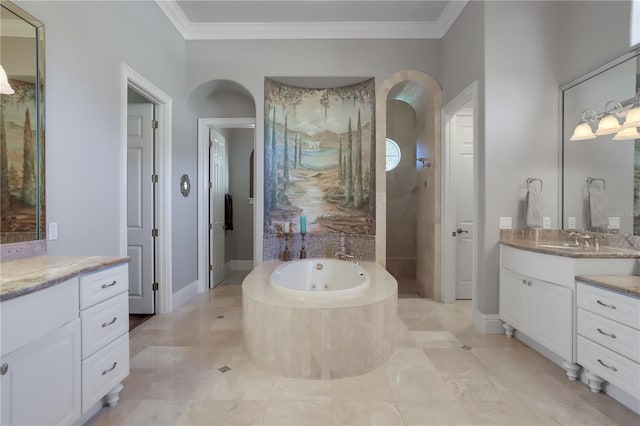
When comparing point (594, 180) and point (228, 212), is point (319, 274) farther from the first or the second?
point (594, 180)

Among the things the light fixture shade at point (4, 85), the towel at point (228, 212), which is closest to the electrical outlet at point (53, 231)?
the light fixture shade at point (4, 85)

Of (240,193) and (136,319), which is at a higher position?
(240,193)

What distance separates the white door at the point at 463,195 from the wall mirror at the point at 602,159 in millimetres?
1132

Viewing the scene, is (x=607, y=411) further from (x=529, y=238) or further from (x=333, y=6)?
(x=333, y=6)

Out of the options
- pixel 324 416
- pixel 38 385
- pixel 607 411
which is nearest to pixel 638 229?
pixel 607 411

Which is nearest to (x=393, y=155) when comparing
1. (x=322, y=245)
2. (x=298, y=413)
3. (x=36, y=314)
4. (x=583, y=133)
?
(x=322, y=245)

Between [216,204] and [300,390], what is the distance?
310 cm

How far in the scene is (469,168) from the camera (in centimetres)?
384

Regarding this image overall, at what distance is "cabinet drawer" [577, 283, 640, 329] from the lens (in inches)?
65.8

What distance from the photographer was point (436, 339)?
2670 millimetres

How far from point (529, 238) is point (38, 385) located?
3.57 metres

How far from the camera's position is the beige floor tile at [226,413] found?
1.64 m

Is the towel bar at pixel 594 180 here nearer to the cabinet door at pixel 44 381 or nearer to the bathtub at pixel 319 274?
the bathtub at pixel 319 274

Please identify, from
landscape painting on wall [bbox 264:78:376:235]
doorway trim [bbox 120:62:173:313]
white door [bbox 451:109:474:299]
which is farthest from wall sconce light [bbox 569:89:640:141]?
doorway trim [bbox 120:62:173:313]
